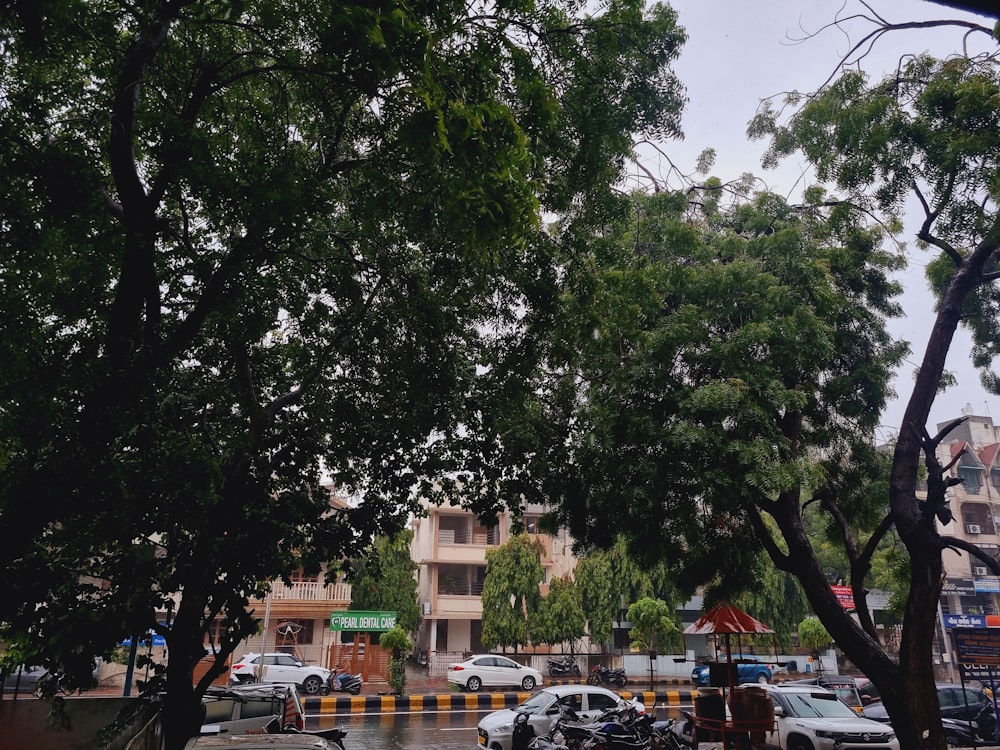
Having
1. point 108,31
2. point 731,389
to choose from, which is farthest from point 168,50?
point 731,389

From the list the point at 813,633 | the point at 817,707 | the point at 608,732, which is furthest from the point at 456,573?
the point at 608,732

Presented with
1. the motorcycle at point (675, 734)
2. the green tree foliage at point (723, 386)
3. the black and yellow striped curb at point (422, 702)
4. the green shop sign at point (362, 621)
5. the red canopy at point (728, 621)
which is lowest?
the black and yellow striped curb at point (422, 702)

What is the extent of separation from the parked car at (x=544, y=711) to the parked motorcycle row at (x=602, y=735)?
66 cm

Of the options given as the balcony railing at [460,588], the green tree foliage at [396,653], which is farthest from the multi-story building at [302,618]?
the balcony railing at [460,588]

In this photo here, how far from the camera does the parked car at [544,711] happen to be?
505 inches

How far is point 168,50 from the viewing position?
627 cm

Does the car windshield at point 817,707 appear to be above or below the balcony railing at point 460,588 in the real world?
below

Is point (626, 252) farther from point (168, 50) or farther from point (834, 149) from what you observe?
point (168, 50)

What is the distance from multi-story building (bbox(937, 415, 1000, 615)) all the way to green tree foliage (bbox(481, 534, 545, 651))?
27.7 meters

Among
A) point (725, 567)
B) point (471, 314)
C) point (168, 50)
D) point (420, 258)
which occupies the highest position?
point (168, 50)

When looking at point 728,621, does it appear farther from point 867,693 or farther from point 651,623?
point 651,623

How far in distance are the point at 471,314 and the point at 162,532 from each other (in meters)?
4.78

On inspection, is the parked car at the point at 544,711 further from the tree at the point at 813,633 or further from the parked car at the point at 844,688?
the tree at the point at 813,633

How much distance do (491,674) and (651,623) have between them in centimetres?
763
